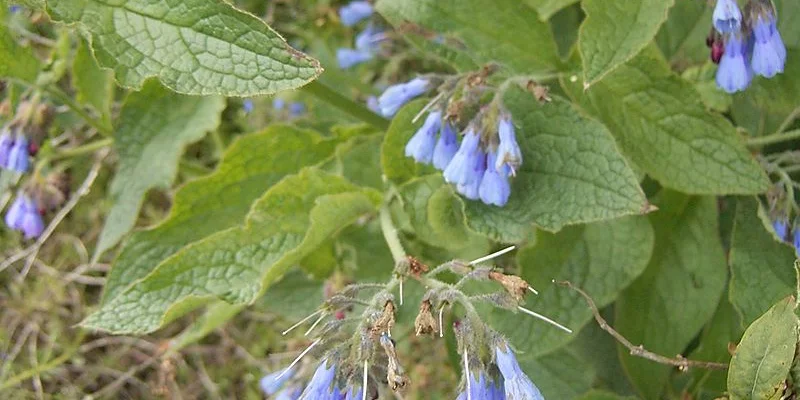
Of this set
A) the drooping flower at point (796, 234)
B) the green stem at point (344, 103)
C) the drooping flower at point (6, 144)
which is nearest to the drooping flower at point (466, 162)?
the green stem at point (344, 103)

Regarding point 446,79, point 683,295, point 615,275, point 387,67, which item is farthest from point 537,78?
point 387,67

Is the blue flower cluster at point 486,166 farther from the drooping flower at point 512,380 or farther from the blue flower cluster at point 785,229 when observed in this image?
the blue flower cluster at point 785,229

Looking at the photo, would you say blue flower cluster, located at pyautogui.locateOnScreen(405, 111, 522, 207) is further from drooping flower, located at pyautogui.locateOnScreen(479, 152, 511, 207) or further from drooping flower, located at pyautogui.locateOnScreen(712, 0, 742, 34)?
drooping flower, located at pyautogui.locateOnScreen(712, 0, 742, 34)

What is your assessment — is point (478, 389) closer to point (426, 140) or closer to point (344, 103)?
point (426, 140)

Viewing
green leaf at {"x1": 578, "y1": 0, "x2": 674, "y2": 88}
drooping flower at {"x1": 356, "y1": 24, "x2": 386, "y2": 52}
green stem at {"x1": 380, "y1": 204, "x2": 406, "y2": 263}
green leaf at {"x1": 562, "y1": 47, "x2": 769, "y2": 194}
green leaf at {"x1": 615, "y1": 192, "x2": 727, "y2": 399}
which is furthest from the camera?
drooping flower at {"x1": 356, "y1": 24, "x2": 386, "y2": 52}

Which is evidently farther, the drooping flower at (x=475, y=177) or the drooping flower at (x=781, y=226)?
the drooping flower at (x=781, y=226)

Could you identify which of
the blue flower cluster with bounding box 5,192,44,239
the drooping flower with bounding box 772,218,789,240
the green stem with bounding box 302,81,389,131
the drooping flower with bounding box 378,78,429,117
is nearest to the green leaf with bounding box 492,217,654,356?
the drooping flower with bounding box 772,218,789,240

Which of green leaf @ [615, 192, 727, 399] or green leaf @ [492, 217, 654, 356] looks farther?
green leaf @ [615, 192, 727, 399]
